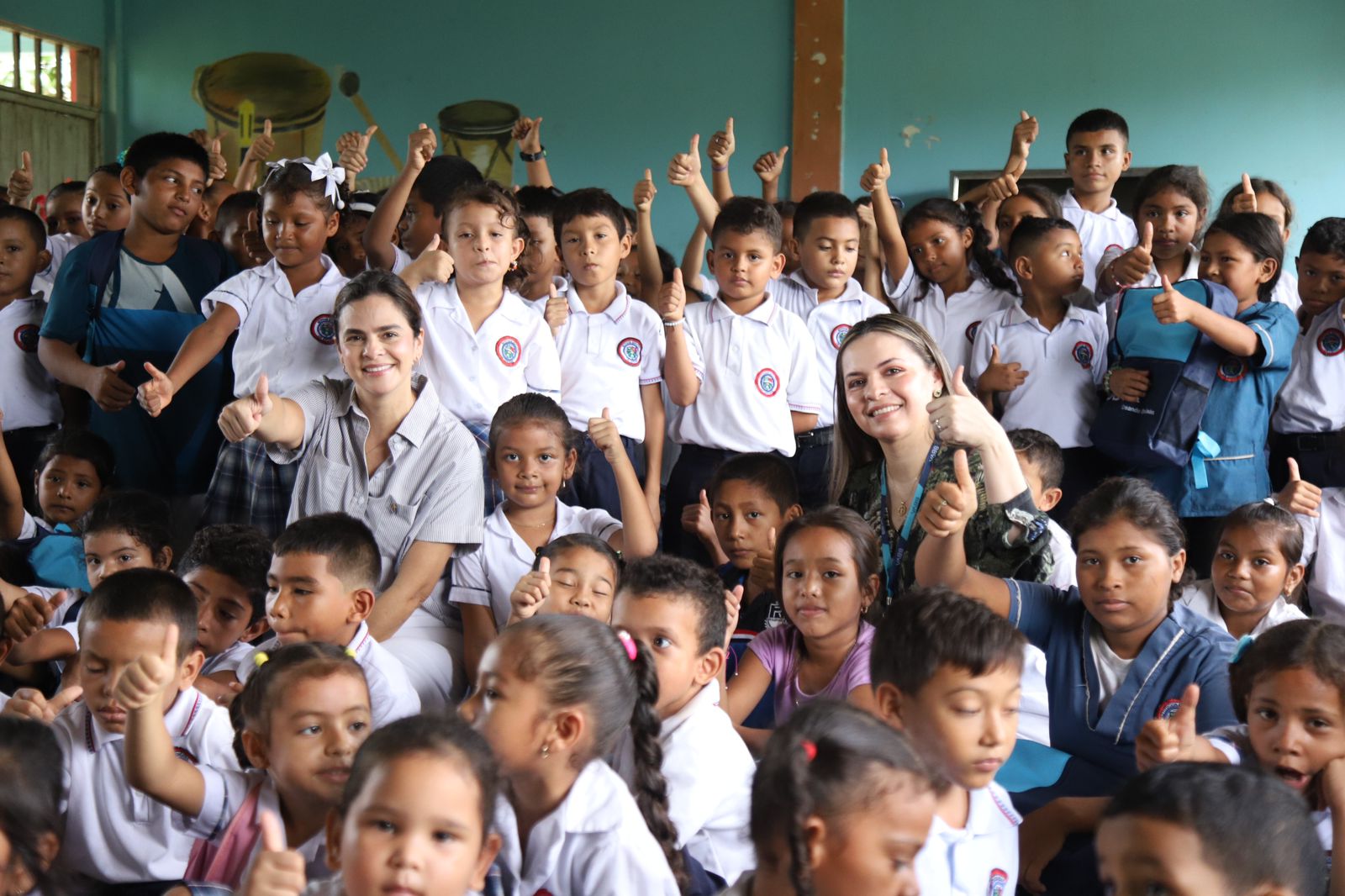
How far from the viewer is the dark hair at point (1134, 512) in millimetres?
2328

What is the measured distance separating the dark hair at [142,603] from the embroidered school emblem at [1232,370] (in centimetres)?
270

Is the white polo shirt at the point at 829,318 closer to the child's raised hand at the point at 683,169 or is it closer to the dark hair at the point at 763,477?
the child's raised hand at the point at 683,169

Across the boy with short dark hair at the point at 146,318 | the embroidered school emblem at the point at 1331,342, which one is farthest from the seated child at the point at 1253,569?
the boy with short dark hair at the point at 146,318

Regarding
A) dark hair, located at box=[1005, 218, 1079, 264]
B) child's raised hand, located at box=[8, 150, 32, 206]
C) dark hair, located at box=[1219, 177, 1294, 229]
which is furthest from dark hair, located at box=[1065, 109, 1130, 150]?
child's raised hand, located at box=[8, 150, 32, 206]

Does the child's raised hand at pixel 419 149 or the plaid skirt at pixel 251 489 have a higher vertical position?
the child's raised hand at pixel 419 149

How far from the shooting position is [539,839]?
5.85ft

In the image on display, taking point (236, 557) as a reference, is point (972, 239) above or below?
above

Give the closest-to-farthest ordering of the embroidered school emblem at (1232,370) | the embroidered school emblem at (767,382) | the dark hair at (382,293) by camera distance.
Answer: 1. the dark hair at (382,293)
2. the embroidered school emblem at (1232,370)
3. the embroidered school emblem at (767,382)

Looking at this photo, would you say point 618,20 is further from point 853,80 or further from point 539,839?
point 539,839

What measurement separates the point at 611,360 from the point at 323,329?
32.7 inches

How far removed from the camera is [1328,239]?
11.8ft

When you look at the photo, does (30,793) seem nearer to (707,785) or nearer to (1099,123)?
(707,785)

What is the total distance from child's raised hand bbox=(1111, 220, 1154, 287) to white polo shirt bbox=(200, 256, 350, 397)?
220 cm

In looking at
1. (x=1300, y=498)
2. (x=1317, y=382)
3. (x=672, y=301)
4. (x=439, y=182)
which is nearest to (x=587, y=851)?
(x=672, y=301)
